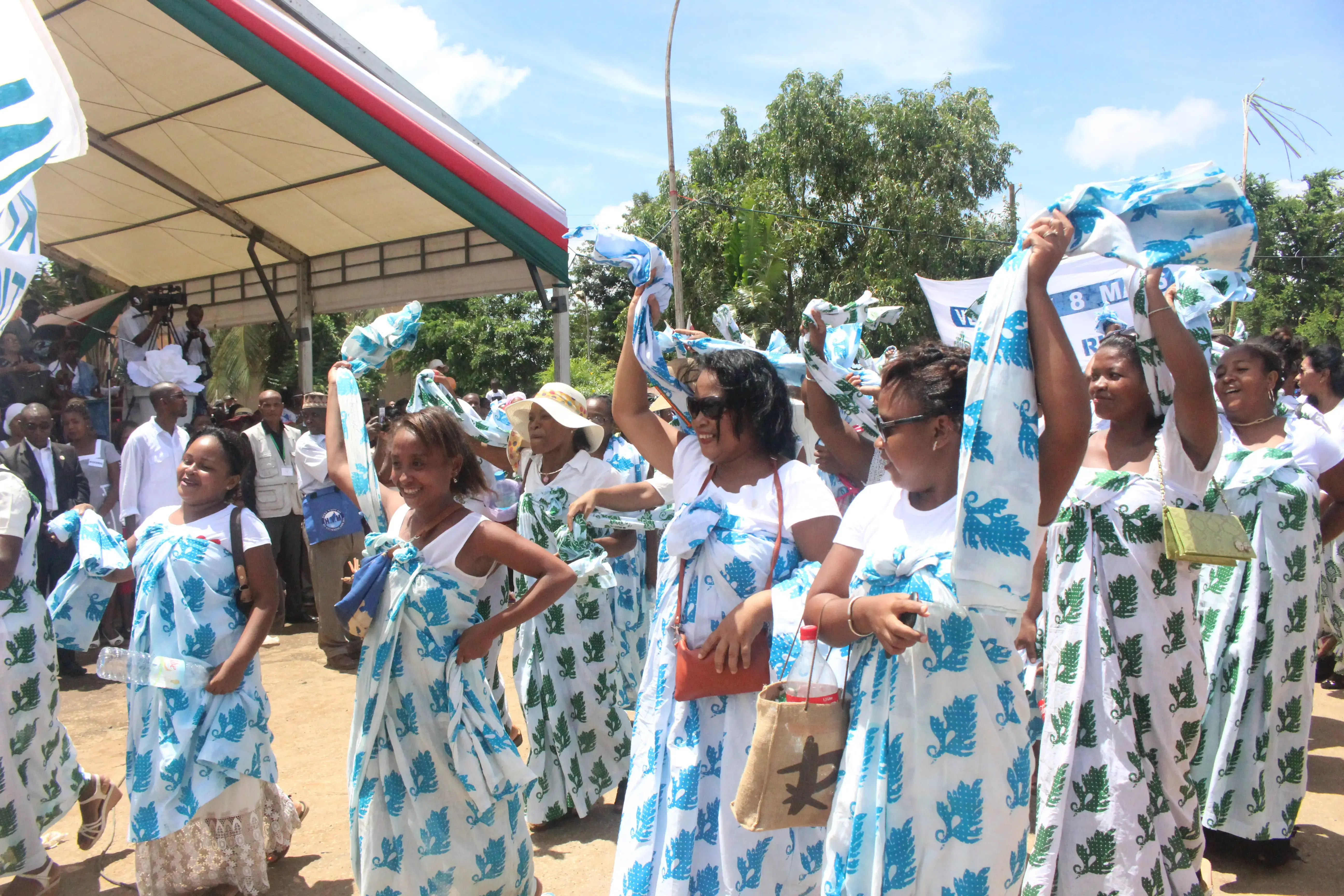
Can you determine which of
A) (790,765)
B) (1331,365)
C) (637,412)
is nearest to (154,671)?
(637,412)

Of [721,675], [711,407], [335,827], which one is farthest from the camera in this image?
[335,827]

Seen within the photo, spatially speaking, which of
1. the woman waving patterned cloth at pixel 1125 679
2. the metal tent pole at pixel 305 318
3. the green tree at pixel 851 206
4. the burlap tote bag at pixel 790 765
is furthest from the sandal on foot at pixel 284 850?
the green tree at pixel 851 206

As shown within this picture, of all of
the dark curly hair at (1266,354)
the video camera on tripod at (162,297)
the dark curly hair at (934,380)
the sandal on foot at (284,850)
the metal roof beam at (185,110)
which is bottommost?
the sandal on foot at (284,850)

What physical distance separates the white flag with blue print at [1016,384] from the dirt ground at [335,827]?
107 inches

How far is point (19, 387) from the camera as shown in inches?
348

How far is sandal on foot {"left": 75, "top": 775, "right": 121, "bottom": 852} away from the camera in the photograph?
4.16 metres

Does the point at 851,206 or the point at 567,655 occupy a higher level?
the point at 851,206

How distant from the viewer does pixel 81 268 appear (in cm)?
1377

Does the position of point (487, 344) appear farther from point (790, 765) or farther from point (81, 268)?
point (790, 765)

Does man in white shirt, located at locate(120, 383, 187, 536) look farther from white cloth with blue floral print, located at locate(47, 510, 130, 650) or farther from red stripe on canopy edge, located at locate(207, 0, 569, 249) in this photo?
white cloth with blue floral print, located at locate(47, 510, 130, 650)

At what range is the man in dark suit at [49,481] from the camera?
6.83m

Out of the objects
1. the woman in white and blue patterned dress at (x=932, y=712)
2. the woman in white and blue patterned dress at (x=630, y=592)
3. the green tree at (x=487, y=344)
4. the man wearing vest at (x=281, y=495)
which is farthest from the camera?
the green tree at (x=487, y=344)

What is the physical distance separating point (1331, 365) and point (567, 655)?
17.7 ft

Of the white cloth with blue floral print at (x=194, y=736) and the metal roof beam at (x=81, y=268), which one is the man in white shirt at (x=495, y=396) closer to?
the white cloth with blue floral print at (x=194, y=736)
